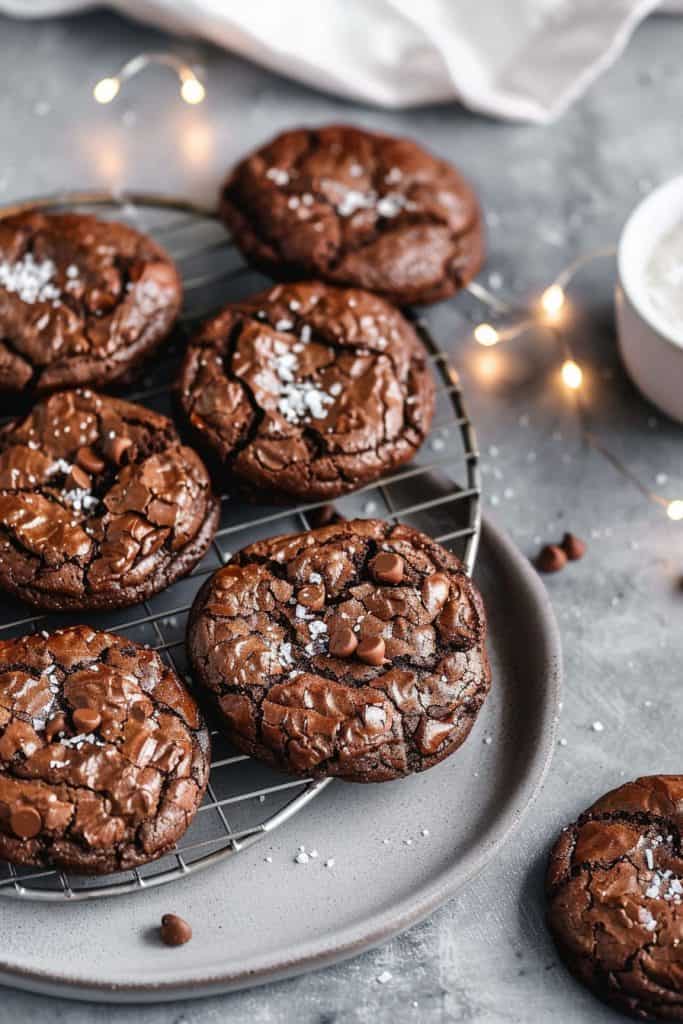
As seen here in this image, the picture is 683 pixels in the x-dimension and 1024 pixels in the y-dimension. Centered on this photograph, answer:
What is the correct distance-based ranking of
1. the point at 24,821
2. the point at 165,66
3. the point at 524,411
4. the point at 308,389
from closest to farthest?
1. the point at 24,821
2. the point at 308,389
3. the point at 524,411
4. the point at 165,66

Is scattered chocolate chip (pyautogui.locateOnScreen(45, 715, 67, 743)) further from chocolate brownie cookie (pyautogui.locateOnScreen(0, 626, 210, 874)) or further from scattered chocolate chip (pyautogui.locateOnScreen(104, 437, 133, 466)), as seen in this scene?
scattered chocolate chip (pyautogui.locateOnScreen(104, 437, 133, 466))

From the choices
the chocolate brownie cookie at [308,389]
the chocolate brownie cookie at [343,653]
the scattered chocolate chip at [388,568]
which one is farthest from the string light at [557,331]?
the scattered chocolate chip at [388,568]

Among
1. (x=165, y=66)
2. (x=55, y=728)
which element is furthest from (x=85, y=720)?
(x=165, y=66)

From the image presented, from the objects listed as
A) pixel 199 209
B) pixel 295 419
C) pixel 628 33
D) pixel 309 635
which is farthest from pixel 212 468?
pixel 628 33

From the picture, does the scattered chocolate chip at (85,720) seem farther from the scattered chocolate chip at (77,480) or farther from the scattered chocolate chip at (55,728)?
the scattered chocolate chip at (77,480)

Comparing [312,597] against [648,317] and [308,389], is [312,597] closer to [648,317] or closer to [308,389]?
[308,389]

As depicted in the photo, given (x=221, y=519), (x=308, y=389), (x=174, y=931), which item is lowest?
(x=174, y=931)
